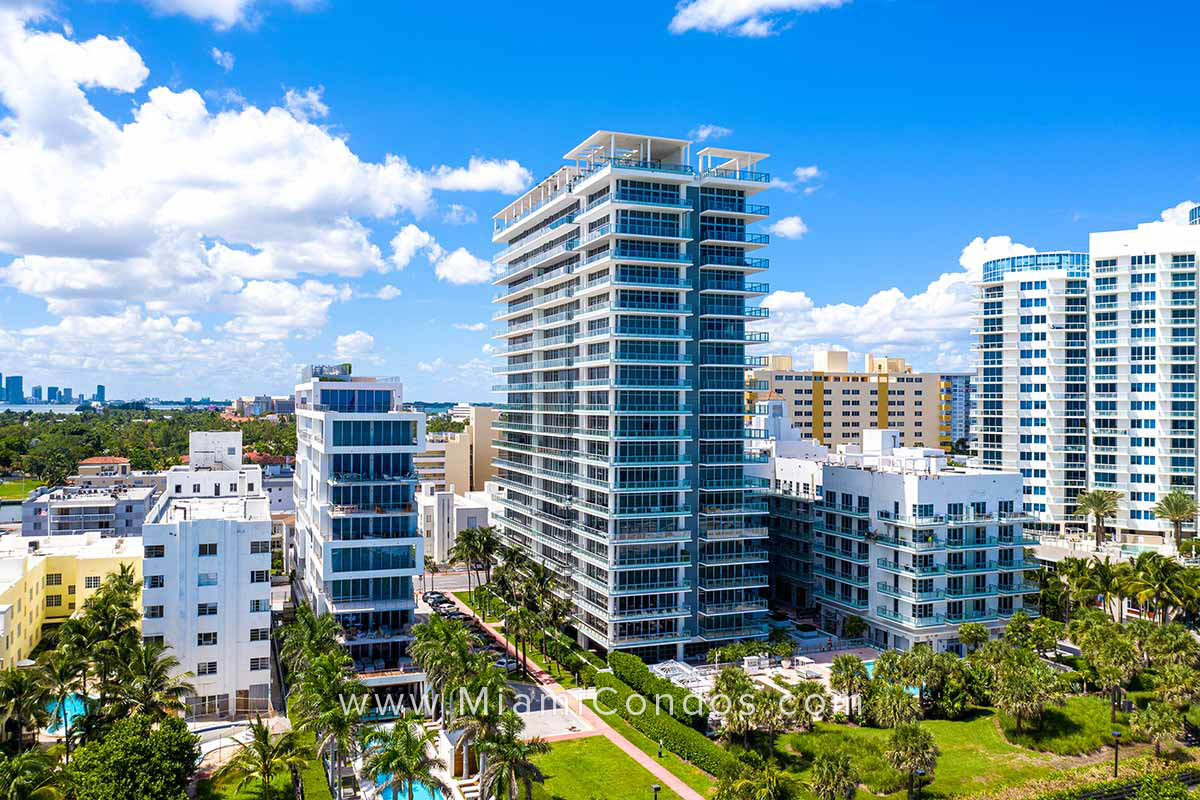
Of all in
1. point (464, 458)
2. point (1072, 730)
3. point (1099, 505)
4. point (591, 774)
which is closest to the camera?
point (591, 774)

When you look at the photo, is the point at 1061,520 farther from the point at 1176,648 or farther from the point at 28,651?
the point at 28,651

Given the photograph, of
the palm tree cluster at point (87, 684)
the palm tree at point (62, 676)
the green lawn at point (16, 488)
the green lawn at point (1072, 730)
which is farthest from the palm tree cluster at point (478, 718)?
the green lawn at point (16, 488)

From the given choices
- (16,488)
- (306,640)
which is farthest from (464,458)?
(16,488)

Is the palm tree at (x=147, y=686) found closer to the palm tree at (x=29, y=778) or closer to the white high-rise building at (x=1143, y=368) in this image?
the palm tree at (x=29, y=778)

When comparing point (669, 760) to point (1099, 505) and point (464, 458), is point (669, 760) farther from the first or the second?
point (464, 458)

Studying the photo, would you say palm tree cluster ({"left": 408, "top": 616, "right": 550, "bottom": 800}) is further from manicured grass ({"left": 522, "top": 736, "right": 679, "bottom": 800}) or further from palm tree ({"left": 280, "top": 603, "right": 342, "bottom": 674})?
palm tree ({"left": 280, "top": 603, "right": 342, "bottom": 674})

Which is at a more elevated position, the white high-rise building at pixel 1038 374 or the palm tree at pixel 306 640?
the white high-rise building at pixel 1038 374

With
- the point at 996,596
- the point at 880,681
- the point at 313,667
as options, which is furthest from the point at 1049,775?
the point at 313,667
